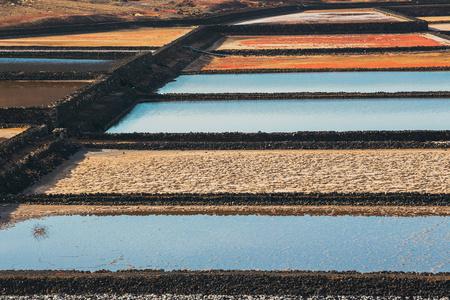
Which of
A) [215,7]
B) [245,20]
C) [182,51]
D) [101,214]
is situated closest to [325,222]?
[101,214]

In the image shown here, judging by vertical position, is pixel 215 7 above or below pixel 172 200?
above

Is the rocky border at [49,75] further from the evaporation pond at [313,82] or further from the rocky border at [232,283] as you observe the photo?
the rocky border at [232,283]

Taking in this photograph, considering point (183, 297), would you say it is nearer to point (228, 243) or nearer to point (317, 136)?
point (228, 243)

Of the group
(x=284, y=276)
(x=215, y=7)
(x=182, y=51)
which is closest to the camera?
(x=284, y=276)


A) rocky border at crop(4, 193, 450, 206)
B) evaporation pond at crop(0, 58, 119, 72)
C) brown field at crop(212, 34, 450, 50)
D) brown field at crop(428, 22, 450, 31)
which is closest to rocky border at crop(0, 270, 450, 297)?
rocky border at crop(4, 193, 450, 206)

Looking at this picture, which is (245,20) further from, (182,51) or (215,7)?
(182,51)

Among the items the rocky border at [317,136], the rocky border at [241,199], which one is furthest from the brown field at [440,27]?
the rocky border at [241,199]
